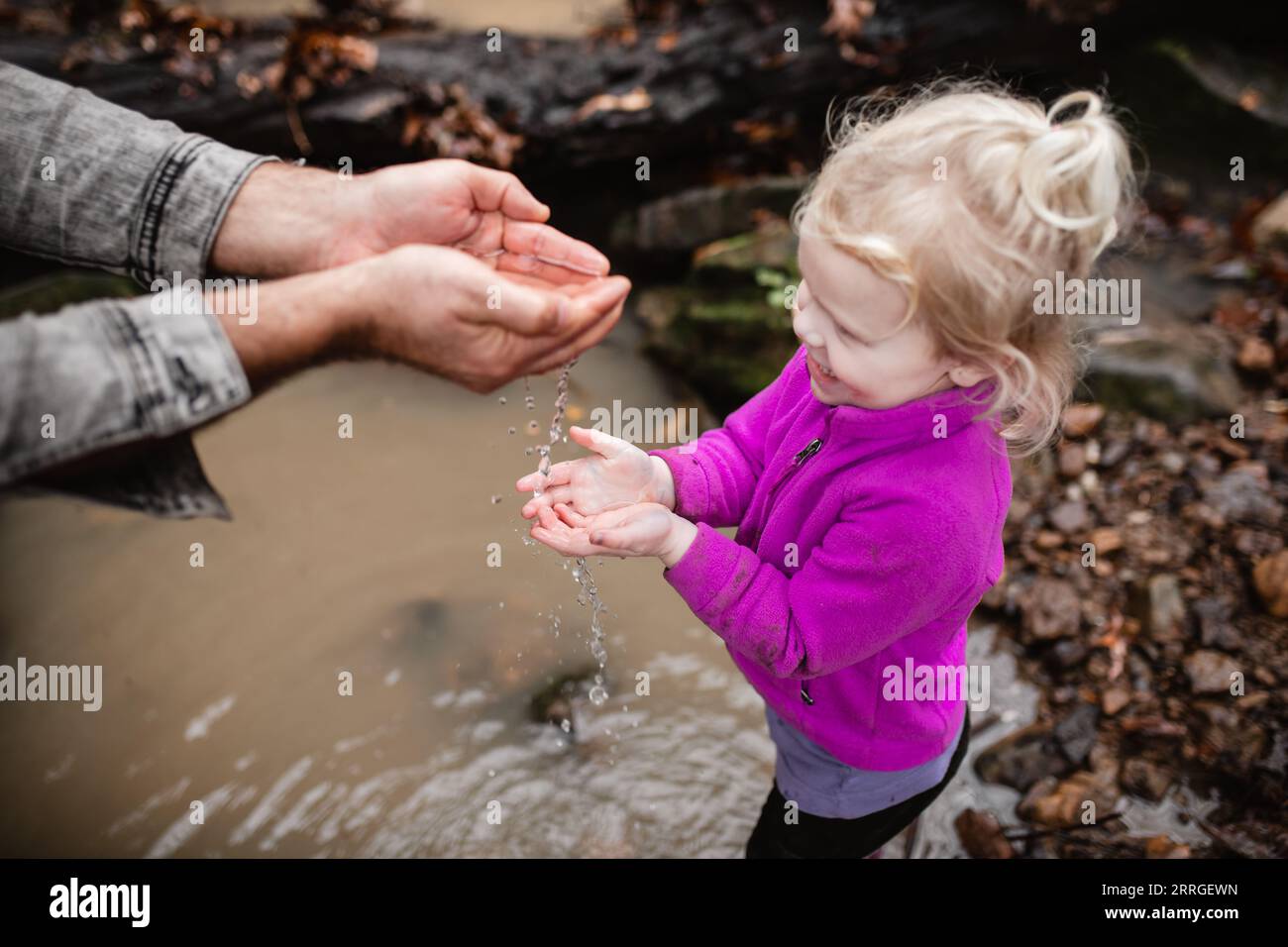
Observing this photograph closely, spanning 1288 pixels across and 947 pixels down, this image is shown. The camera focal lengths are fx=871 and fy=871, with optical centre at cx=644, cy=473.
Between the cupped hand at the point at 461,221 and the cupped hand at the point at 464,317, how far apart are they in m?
0.36

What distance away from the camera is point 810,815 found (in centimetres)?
199

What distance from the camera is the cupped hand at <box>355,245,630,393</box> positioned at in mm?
1628

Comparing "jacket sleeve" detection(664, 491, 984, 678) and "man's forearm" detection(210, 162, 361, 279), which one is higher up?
"man's forearm" detection(210, 162, 361, 279)

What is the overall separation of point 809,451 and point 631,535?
382 millimetres

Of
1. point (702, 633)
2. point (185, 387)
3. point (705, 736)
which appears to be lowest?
point (705, 736)

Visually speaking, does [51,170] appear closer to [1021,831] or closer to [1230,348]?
[1021,831]

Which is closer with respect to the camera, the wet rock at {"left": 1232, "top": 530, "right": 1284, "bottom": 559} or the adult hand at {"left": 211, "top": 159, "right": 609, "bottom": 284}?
the adult hand at {"left": 211, "top": 159, "right": 609, "bottom": 284}

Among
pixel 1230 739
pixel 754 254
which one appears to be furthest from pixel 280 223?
pixel 1230 739

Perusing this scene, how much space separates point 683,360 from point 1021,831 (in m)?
2.44

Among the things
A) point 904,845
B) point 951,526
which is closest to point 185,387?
point 951,526

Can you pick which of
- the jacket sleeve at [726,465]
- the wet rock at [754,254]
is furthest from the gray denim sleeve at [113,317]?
the wet rock at [754,254]

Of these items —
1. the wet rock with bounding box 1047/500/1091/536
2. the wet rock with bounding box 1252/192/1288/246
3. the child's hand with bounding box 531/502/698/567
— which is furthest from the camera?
the wet rock with bounding box 1252/192/1288/246

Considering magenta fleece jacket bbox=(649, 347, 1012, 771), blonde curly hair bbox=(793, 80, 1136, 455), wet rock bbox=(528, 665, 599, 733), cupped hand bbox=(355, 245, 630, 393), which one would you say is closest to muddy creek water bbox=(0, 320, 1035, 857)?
wet rock bbox=(528, 665, 599, 733)

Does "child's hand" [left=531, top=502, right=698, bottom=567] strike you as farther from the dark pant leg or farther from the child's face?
the dark pant leg
